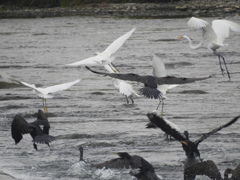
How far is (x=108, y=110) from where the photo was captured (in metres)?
13.8

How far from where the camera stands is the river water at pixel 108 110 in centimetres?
952

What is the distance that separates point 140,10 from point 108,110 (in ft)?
122

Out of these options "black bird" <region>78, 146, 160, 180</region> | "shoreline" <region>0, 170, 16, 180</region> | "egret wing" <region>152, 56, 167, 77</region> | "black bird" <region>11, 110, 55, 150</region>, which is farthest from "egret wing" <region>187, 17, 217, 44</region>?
"black bird" <region>78, 146, 160, 180</region>

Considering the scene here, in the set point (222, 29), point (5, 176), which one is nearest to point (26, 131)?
point (5, 176)

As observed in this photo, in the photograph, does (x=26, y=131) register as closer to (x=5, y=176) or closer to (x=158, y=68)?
(x=5, y=176)

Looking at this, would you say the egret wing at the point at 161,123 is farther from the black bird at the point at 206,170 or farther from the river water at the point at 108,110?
the river water at the point at 108,110

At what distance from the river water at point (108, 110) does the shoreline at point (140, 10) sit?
53.6 feet

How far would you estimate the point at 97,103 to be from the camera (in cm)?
1472

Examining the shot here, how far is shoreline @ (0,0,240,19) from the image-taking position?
45353 millimetres

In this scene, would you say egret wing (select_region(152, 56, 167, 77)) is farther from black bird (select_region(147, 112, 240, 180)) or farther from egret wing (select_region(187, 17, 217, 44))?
egret wing (select_region(187, 17, 217, 44))

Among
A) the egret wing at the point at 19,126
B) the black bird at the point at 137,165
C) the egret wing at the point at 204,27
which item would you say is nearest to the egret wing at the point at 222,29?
the egret wing at the point at 204,27

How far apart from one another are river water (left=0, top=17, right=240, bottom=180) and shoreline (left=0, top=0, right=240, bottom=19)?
16341 millimetres

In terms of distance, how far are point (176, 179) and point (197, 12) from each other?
37570mm

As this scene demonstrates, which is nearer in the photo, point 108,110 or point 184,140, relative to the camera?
point 184,140
